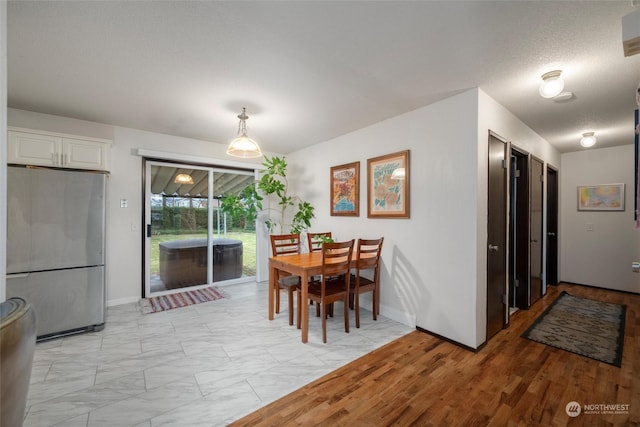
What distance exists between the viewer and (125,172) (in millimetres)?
3590

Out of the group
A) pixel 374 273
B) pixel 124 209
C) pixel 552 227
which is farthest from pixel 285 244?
pixel 552 227

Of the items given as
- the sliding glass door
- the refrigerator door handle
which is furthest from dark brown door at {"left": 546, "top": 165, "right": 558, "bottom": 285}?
the refrigerator door handle

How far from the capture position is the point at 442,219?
103 inches

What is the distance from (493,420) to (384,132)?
2.84 meters

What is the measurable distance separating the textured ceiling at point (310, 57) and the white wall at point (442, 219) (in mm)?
211

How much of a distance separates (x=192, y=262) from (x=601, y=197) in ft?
22.9

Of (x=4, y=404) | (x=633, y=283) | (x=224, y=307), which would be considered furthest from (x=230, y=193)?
(x=633, y=283)

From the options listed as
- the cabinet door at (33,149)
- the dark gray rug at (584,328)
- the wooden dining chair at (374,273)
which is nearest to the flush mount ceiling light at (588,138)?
the dark gray rug at (584,328)

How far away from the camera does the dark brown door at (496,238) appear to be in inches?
101

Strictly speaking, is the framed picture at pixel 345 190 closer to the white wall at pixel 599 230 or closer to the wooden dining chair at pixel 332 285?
the wooden dining chair at pixel 332 285

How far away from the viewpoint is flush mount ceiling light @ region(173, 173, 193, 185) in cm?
411

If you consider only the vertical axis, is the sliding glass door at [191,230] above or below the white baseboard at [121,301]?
above

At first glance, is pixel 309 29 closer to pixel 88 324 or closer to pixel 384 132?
pixel 384 132

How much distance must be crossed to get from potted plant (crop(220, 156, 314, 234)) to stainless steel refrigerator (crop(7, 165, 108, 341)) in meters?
1.90
